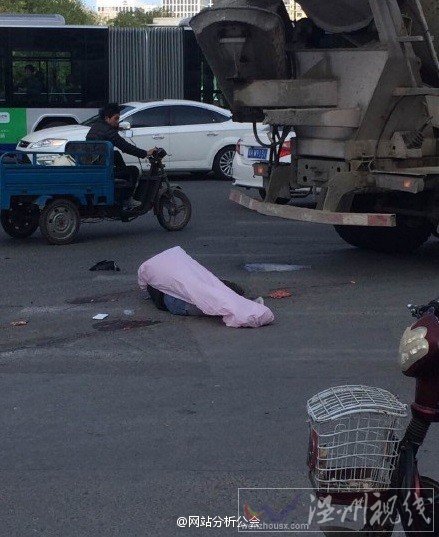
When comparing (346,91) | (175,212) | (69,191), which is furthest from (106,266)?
(346,91)

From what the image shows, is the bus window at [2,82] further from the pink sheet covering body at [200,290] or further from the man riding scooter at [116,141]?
the pink sheet covering body at [200,290]

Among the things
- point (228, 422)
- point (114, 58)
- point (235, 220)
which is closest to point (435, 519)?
point (228, 422)

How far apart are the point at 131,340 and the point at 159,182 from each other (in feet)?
18.1

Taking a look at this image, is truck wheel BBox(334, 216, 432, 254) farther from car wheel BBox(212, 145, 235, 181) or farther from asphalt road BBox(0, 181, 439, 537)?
car wheel BBox(212, 145, 235, 181)

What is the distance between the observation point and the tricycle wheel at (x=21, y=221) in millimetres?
13266

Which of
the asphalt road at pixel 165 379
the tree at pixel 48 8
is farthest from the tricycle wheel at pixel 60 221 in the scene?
the tree at pixel 48 8

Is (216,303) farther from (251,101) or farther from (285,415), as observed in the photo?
(251,101)

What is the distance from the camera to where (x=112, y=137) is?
44.3 feet

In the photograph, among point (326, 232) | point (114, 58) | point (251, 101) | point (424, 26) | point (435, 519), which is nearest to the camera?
point (435, 519)

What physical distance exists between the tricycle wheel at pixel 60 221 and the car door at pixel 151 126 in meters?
7.67

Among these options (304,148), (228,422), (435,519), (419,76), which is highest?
(419,76)

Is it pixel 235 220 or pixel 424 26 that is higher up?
pixel 424 26

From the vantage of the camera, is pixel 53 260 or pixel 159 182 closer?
pixel 53 260

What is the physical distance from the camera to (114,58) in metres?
24.7
